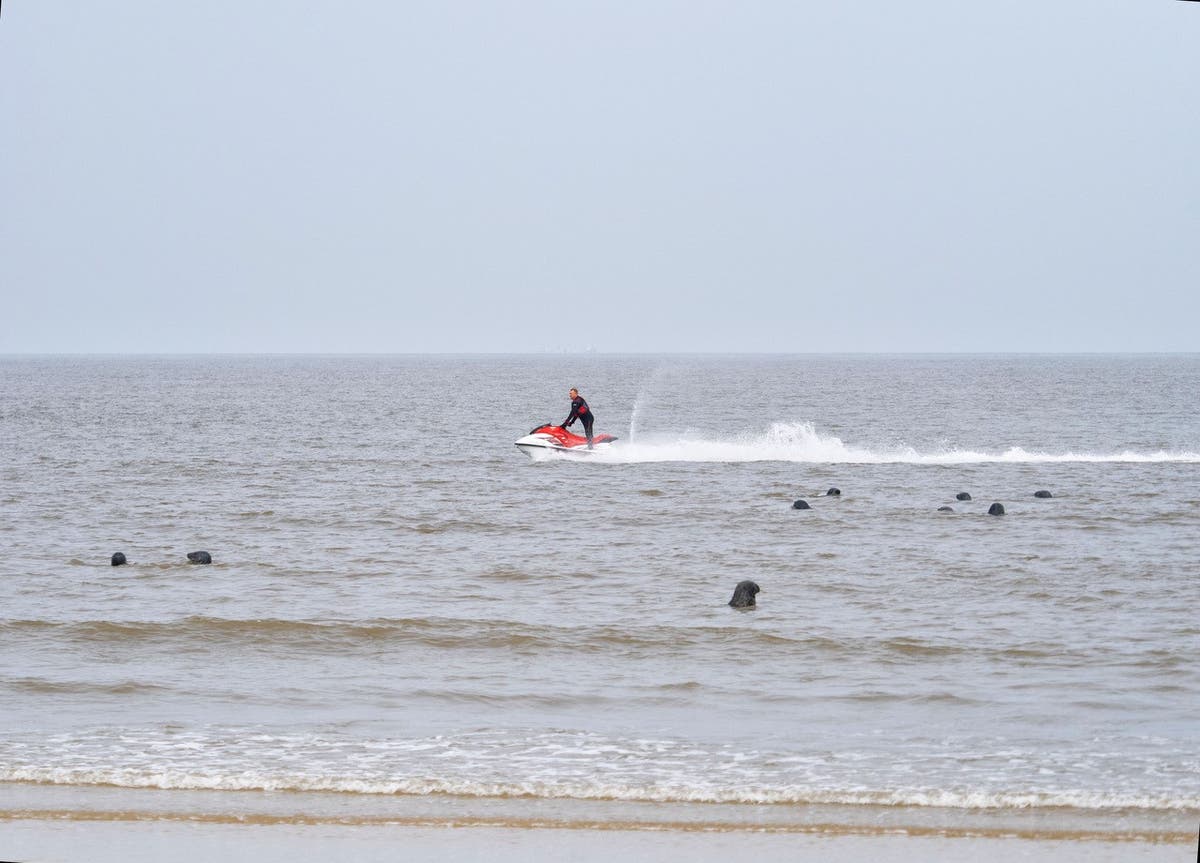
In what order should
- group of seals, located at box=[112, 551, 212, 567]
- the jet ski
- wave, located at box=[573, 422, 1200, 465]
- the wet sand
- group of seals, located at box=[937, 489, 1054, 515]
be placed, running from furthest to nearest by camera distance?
wave, located at box=[573, 422, 1200, 465] → the jet ski → group of seals, located at box=[937, 489, 1054, 515] → group of seals, located at box=[112, 551, 212, 567] → the wet sand

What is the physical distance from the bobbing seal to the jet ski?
2211 centimetres

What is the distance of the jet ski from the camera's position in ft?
141

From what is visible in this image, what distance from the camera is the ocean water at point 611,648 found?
11.3 meters

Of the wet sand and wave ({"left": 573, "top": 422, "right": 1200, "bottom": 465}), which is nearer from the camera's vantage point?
the wet sand

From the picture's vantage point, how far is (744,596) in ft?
65.0

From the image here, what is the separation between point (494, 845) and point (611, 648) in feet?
24.8

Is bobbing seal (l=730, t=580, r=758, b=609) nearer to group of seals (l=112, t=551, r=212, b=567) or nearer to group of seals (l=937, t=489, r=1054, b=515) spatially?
group of seals (l=112, t=551, r=212, b=567)

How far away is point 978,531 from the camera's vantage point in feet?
92.6

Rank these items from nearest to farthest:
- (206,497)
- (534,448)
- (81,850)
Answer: (81,850) → (206,497) → (534,448)

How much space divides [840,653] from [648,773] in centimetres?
565

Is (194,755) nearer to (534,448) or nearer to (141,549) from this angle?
(141,549)

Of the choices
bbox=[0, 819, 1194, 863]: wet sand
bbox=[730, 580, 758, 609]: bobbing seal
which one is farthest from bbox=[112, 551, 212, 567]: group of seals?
bbox=[0, 819, 1194, 863]: wet sand

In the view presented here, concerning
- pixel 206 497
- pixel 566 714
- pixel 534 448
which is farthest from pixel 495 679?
pixel 534 448

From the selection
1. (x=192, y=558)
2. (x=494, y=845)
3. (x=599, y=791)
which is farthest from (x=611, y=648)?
(x=192, y=558)
